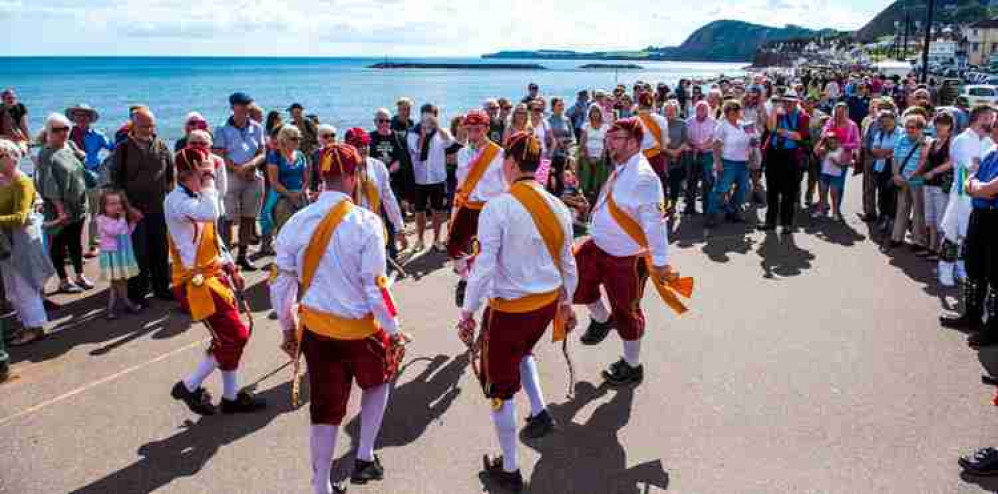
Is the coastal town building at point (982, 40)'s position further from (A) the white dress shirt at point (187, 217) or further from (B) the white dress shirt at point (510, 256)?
(A) the white dress shirt at point (187, 217)

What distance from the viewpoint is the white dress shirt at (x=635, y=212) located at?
15.6ft

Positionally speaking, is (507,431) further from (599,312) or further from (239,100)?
(239,100)

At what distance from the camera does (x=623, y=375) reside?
530cm

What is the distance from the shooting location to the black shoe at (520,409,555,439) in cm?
443

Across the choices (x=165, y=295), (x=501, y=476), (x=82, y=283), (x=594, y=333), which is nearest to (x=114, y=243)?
(x=165, y=295)

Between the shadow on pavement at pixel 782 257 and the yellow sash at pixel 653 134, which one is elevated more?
the yellow sash at pixel 653 134

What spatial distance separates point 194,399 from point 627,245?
3228 mm

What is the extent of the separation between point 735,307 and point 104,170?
A: 736cm

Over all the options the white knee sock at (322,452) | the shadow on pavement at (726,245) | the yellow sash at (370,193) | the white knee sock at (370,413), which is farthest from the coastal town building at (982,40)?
the white knee sock at (322,452)

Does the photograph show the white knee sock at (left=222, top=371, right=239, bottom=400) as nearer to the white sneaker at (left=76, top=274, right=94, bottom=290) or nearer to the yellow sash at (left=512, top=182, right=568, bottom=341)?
the yellow sash at (left=512, top=182, right=568, bottom=341)

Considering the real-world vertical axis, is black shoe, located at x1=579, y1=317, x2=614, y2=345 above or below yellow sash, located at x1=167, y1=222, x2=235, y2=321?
below

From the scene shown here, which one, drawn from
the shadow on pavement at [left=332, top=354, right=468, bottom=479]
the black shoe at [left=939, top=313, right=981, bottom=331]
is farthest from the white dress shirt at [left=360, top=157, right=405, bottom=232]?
the black shoe at [left=939, top=313, right=981, bottom=331]

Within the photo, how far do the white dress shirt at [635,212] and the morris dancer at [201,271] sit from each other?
263 centimetres

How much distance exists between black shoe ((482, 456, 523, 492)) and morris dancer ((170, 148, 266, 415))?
192cm
